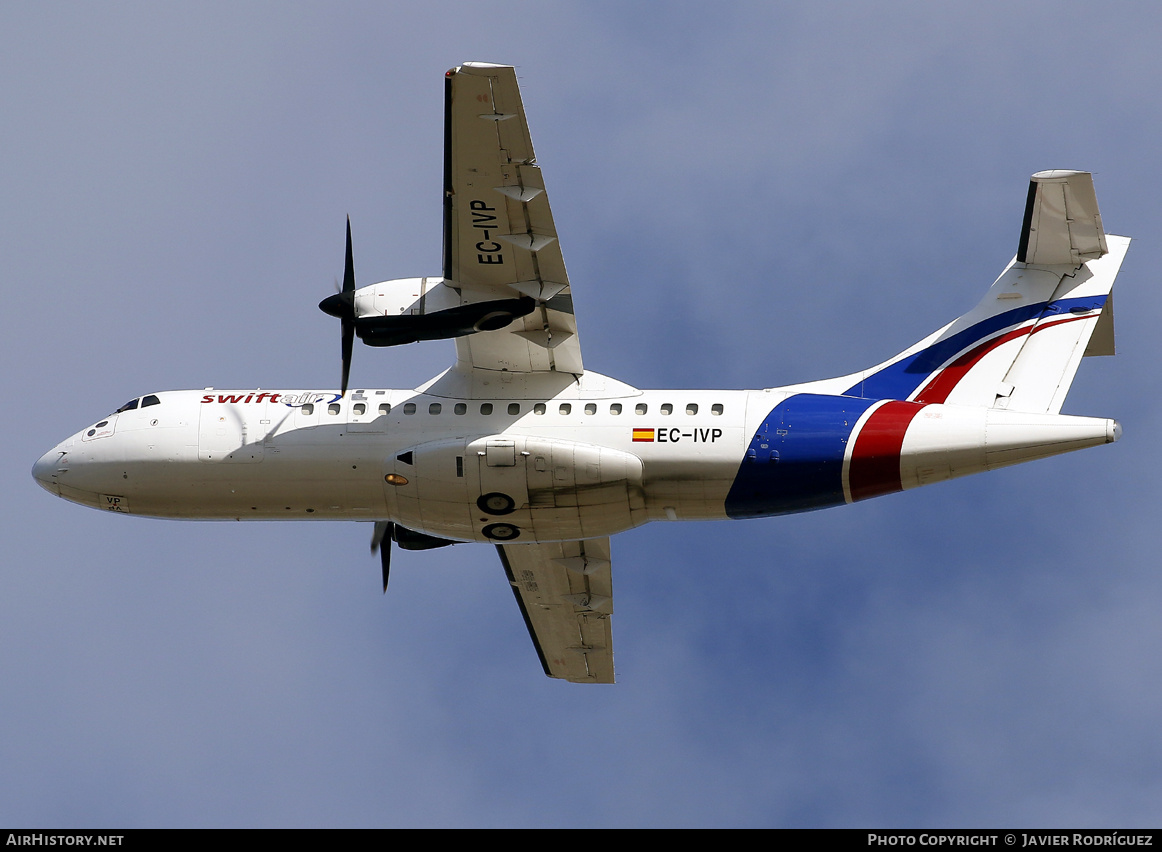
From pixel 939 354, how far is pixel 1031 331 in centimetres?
162

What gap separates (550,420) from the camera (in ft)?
85.4

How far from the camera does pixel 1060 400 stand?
83.0ft

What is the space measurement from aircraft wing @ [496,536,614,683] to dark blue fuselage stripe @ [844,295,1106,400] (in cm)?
608

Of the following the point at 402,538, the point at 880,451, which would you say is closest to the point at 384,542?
the point at 402,538

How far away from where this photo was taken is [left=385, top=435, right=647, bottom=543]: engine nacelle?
2516 centimetres

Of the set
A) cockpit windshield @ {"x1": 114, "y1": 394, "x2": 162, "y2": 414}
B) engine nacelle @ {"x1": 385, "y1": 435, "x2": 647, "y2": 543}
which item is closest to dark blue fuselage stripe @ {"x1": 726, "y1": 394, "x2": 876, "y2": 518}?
engine nacelle @ {"x1": 385, "y1": 435, "x2": 647, "y2": 543}

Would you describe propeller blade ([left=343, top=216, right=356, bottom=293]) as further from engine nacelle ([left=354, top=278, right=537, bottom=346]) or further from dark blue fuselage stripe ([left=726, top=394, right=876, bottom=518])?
dark blue fuselage stripe ([left=726, top=394, right=876, bottom=518])

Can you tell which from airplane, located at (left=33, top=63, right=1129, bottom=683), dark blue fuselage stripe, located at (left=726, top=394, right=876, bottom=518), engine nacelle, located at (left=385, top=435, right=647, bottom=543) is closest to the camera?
airplane, located at (left=33, top=63, right=1129, bottom=683)

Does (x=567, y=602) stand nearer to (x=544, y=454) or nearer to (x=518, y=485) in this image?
(x=518, y=485)

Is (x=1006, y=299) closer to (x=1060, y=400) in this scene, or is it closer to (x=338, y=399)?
(x=1060, y=400)

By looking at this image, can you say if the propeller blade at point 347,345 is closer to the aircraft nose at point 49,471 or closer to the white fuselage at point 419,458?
the white fuselage at point 419,458

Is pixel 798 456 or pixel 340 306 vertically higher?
pixel 340 306
